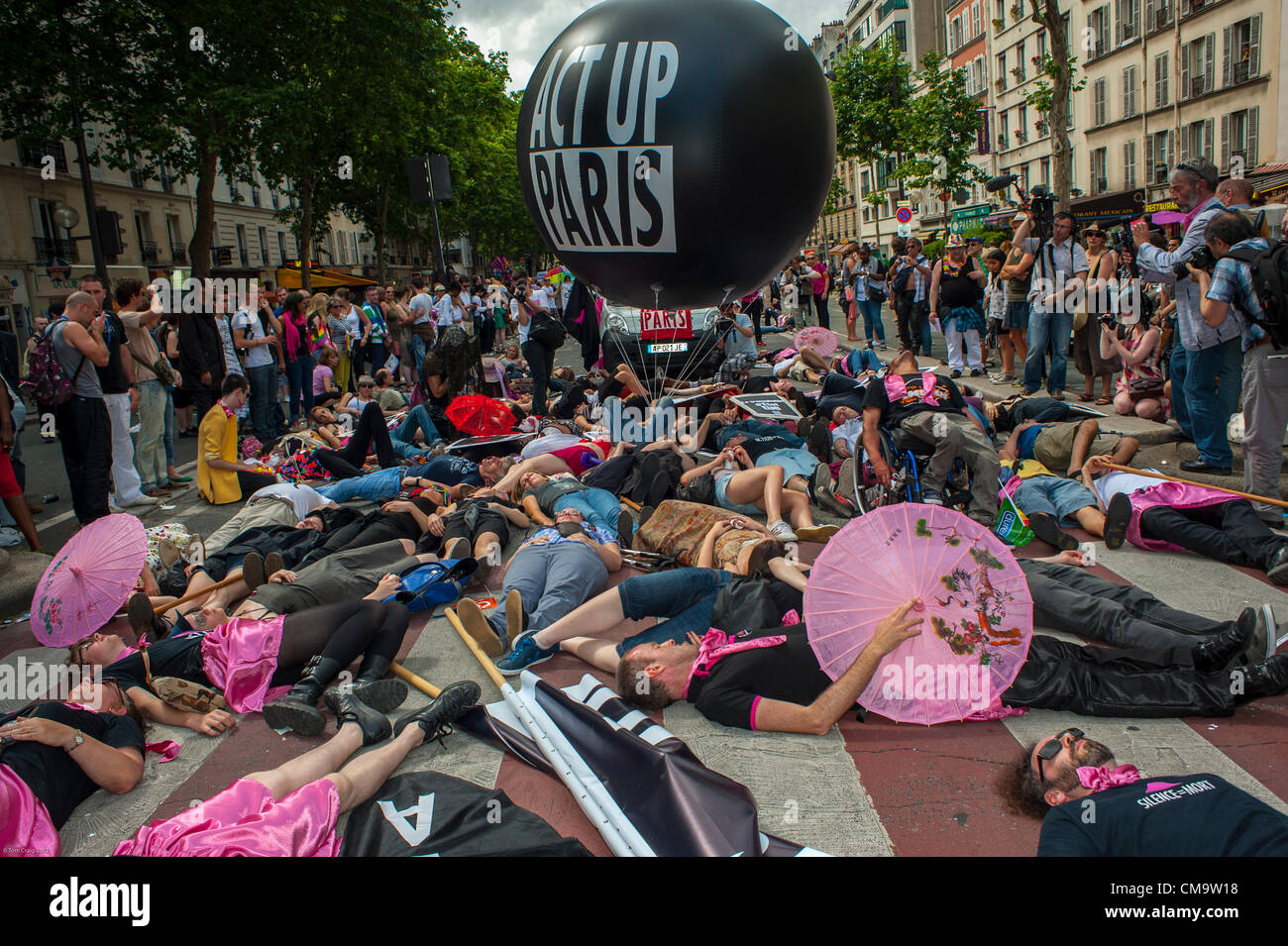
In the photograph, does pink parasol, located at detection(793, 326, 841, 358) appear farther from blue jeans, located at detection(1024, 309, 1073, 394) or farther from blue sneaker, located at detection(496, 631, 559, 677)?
blue sneaker, located at detection(496, 631, 559, 677)

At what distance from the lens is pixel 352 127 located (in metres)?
26.5

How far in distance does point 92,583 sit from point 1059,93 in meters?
16.8

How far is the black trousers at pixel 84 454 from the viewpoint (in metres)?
7.66

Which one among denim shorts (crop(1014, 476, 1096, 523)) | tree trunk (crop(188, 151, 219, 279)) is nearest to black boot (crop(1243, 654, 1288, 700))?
denim shorts (crop(1014, 476, 1096, 523))

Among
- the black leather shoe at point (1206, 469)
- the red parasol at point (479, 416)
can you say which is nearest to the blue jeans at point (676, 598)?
the black leather shoe at point (1206, 469)

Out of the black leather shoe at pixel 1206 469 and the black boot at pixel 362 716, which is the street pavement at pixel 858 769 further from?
the black leather shoe at pixel 1206 469

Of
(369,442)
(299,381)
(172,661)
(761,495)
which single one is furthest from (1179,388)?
(299,381)

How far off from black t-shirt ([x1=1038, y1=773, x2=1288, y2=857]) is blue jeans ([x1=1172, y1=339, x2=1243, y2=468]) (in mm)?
5242

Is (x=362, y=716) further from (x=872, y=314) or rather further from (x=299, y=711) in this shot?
(x=872, y=314)

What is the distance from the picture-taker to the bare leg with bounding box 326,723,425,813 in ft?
11.0

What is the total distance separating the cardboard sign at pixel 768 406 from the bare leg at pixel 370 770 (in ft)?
19.0

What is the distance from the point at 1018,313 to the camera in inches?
440
